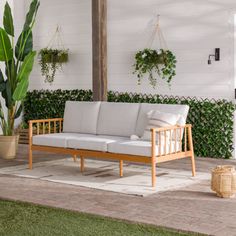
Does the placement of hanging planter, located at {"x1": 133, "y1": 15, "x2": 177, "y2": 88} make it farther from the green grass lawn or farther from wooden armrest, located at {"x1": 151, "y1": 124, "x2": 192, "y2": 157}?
the green grass lawn

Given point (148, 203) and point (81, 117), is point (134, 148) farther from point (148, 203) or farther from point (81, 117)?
point (81, 117)

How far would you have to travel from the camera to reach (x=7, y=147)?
849cm

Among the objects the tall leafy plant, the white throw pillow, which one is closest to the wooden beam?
the tall leafy plant

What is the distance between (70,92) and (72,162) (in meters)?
2.21

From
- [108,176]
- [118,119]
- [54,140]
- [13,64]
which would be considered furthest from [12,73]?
[108,176]

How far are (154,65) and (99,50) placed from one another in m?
0.90

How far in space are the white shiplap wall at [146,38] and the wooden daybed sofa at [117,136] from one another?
1597 millimetres

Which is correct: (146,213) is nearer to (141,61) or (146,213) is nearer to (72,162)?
(72,162)

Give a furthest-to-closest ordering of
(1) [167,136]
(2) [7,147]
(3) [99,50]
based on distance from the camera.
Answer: (3) [99,50]
(2) [7,147]
(1) [167,136]

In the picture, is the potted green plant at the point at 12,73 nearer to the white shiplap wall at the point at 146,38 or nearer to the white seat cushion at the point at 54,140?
the white seat cushion at the point at 54,140

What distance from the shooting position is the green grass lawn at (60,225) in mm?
4562

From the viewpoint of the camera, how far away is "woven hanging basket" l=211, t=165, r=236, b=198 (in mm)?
5672

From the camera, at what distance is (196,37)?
8.50m

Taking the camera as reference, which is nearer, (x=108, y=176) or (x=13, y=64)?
(x=108, y=176)
